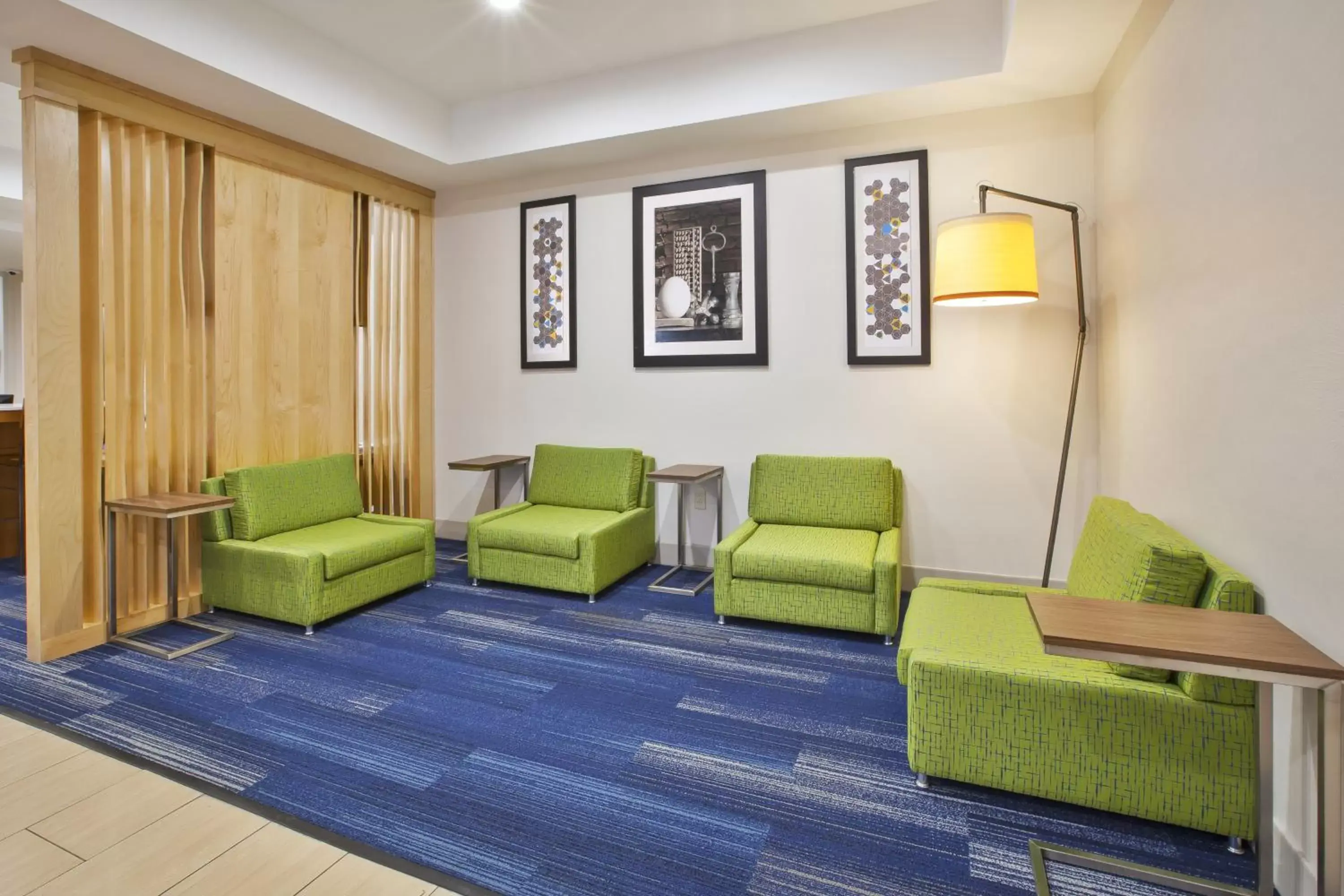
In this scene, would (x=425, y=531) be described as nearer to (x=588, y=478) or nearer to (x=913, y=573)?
(x=588, y=478)

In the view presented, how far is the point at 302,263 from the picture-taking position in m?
4.38

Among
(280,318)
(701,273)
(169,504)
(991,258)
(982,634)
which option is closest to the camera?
(982,634)

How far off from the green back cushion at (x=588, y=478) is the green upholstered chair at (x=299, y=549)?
0.83m

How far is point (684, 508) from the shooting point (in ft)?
15.1

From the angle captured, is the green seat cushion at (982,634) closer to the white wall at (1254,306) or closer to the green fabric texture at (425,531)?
the white wall at (1254,306)

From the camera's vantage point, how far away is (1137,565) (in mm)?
2000

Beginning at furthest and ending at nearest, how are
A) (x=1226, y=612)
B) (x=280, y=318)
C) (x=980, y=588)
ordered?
(x=280, y=318)
(x=980, y=588)
(x=1226, y=612)

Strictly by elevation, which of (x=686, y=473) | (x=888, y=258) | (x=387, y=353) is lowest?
(x=686, y=473)

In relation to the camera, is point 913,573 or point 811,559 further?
point 913,573

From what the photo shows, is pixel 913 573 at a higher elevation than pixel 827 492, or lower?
lower

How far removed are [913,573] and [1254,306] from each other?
8.28ft

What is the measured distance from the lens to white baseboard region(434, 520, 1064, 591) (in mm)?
3900

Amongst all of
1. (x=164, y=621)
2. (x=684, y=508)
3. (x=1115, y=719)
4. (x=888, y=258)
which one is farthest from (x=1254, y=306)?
(x=164, y=621)

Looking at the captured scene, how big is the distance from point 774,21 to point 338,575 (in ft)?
12.2
